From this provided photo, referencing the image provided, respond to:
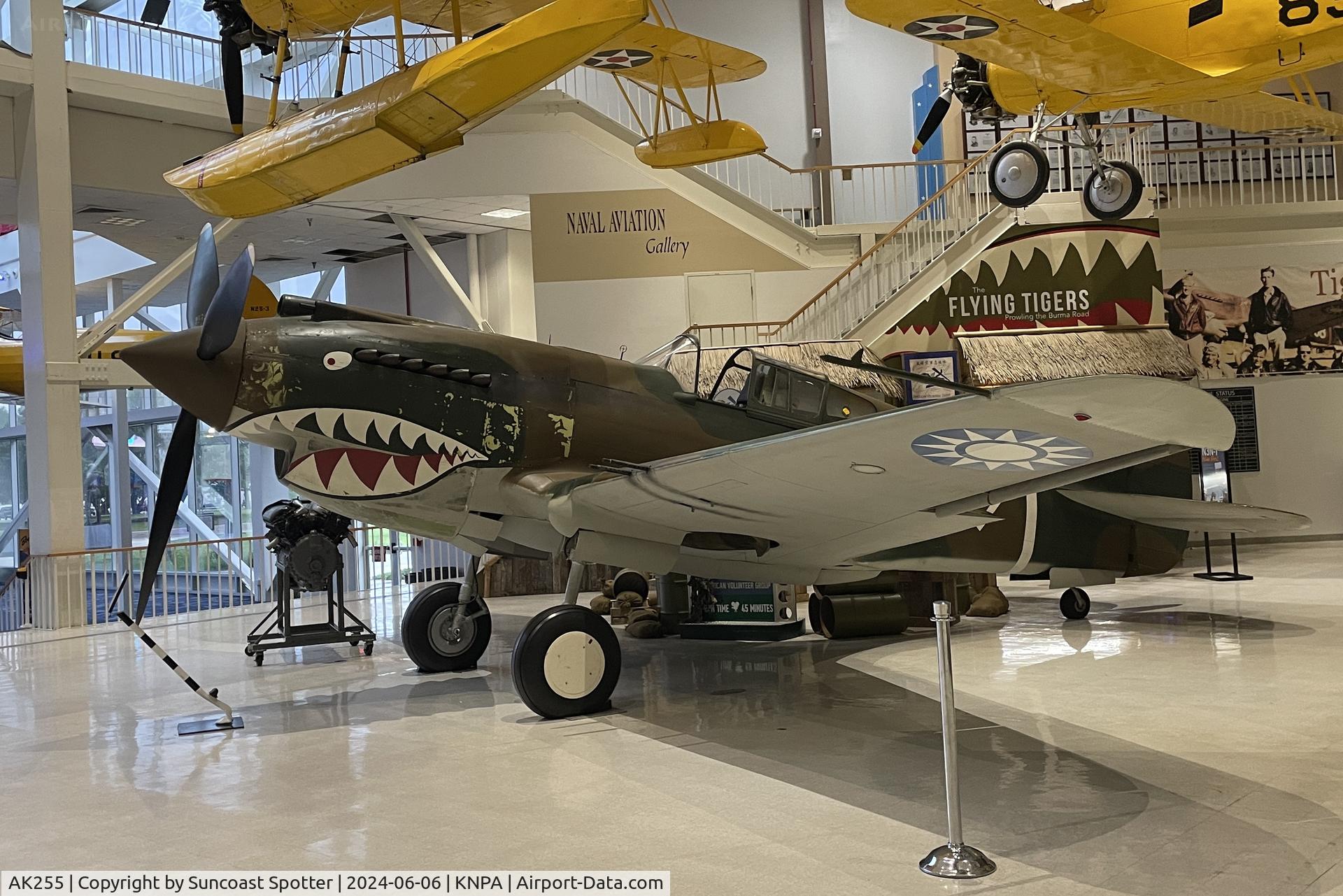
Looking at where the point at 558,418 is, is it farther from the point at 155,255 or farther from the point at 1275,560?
the point at 155,255

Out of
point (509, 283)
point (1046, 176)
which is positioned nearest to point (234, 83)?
point (509, 283)

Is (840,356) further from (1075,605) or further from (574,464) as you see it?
(574,464)

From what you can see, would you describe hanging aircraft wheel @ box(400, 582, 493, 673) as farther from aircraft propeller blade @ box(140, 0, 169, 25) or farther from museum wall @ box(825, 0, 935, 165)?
museum wall @ box(825, 0, 935, 165)

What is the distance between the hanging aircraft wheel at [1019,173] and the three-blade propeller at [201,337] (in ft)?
31.5

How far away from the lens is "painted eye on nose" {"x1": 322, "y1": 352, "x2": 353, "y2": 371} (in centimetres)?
581

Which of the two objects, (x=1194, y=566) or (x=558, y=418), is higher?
(x=558, y=418)

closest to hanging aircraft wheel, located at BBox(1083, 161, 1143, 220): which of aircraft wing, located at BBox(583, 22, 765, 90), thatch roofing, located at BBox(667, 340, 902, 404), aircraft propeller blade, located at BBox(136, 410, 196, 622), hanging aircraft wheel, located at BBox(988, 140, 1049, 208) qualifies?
hanging aircraft wheel, located at BBox(988, 140, 1049, 208)

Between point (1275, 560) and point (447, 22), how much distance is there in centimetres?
1212

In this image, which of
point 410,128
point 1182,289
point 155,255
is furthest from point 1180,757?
point 155,255

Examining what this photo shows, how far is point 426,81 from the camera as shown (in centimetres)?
894

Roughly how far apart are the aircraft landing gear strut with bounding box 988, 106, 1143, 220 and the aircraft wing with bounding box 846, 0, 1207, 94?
5.02 ft

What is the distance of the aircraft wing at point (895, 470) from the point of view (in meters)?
3.13

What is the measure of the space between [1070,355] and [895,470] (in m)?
12.1

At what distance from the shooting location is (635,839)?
3.73m
